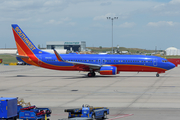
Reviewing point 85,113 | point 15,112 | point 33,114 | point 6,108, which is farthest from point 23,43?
point 85,113

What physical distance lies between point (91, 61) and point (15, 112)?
1340 inches

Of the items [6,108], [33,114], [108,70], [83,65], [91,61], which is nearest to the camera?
[6,108]

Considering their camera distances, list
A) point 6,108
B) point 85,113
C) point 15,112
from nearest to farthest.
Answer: point 6,108 < point 15,112 < point 85,113

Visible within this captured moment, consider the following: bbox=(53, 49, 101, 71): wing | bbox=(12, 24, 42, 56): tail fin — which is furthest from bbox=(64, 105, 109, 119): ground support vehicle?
bbox=(12, 24, 42, 56): tail fin

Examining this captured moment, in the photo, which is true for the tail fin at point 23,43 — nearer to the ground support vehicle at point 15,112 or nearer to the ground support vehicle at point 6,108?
the ground support vehicle at point 15,112

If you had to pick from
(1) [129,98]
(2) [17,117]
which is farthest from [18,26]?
(2) [17,117]

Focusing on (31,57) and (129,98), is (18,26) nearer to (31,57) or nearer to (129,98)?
(31,57)

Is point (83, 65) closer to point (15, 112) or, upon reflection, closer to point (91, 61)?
point (91, 61)

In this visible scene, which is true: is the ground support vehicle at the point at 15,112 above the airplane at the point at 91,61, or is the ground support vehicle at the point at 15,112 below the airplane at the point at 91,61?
below

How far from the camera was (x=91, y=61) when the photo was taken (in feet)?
165

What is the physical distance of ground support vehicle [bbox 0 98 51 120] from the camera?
15.8 metres

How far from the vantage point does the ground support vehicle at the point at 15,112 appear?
1582 centimetres

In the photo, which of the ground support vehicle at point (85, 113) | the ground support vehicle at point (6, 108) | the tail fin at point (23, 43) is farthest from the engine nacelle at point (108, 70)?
the ground support vehicle at point (6, 108)

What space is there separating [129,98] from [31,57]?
28.6 m
